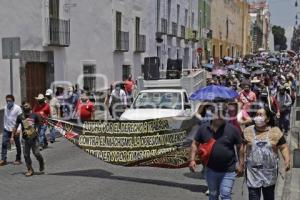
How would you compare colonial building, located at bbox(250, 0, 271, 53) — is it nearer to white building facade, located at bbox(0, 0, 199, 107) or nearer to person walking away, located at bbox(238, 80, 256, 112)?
white building facade, located at bbox(0, 0, 199, 107)

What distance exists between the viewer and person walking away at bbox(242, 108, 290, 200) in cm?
671

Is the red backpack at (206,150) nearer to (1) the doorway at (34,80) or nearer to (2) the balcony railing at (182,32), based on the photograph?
(1) the doorway at (34,80)

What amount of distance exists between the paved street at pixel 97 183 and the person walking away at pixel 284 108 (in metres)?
6.12

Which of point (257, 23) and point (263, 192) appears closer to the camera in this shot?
point (263, 192)

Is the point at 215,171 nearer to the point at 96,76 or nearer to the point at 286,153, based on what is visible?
the point at 286,153

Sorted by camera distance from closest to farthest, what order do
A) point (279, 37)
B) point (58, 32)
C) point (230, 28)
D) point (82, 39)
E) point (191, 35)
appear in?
point (58, 32)
point (82, 39)
point (191, 35)
point (230, 28)
point (279, 37)

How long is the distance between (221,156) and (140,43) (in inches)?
1061

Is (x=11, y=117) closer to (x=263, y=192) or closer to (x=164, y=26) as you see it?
(x=263, y=192)

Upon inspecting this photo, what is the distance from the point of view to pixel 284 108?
16578 millimetres

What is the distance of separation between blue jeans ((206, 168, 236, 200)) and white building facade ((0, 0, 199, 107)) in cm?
1350

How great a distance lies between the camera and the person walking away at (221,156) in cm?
689

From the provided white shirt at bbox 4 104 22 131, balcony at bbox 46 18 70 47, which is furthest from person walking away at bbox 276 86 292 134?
balcony at bbox 46 18 70 47

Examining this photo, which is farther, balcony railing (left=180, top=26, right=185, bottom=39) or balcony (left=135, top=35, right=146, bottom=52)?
balcony railing (left=180, top=26, right=185, bottom=39)

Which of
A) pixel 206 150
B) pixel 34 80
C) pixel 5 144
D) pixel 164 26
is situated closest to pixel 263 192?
pixel 206 150
